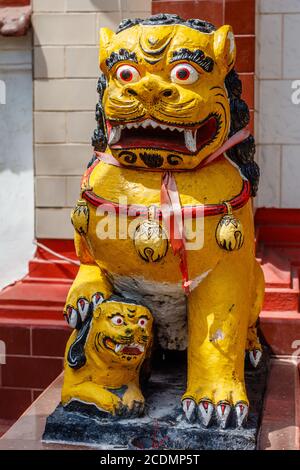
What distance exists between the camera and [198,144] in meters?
2.82

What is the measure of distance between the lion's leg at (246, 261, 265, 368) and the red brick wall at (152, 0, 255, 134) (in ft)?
3.56

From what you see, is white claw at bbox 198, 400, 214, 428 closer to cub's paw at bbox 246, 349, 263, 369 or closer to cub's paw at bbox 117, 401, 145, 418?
cub's paw at bbox 117, 401, 145, 418

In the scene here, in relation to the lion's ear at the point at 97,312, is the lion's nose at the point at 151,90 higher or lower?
higher

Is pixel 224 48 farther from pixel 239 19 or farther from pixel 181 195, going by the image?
pixel 239 19

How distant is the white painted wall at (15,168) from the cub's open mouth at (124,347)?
1.79 m

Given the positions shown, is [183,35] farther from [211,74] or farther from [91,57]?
[91,57]

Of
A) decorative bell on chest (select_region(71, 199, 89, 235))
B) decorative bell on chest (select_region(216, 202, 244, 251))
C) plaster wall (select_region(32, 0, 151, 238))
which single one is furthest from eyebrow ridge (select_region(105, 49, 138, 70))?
plaster wall (select_region(32, 0, 151, 238))

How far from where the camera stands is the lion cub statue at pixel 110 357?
2.79m

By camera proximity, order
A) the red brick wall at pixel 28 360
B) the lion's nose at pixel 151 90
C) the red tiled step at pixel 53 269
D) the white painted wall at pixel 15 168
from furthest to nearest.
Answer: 1. the white painted wall at pixel 15 168
2. the red tiled step at pixel 53 269
3. the red brick wall at pixel 28 360
4. the lion's nose at pixel 151 90

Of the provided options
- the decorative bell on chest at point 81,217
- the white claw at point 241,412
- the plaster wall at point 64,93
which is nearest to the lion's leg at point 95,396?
the white claw at point 241,412

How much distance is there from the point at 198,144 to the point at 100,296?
68 centimetres

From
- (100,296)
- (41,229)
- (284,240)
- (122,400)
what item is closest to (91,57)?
(41,229)

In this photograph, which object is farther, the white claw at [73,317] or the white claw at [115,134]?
the white claw at [73,317]

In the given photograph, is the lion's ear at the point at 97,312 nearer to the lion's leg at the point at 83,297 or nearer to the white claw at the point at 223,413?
the lion's leg at the point at 83,297
